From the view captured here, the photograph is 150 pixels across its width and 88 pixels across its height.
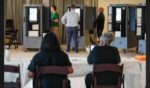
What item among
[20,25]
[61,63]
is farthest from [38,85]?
[20,25]

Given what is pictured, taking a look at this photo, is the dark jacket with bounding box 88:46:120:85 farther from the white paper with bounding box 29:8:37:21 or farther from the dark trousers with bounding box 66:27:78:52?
the white paper with bounding box 29:8:37:21

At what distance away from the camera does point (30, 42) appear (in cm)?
1244

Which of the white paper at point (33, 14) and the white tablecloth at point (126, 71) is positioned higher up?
the white paper at point (33, 14)

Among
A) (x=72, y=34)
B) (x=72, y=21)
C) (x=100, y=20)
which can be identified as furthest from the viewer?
(x=100, y=20)

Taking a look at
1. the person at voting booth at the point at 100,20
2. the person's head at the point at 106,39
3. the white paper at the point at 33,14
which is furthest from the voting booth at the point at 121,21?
the person's head at the point at 106,39

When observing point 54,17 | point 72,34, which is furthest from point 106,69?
point 54,17

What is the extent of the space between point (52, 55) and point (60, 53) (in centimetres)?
8

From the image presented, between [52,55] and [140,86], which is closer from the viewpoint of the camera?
[52,55]

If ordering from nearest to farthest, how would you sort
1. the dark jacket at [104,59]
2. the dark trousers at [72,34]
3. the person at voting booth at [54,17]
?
the dark jacket at [104,59]
the dark trousers at [72,34]
the person at voting booth at [54,17]

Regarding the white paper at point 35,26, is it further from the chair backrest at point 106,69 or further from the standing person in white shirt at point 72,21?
the chair backrest at point 106,69

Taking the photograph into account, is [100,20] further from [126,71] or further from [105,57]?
[105,57]
